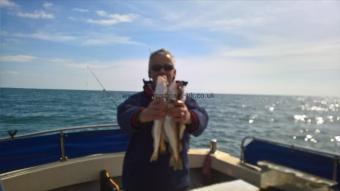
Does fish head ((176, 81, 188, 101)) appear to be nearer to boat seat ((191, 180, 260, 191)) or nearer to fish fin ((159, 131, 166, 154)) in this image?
fish fin ((159, 131, 166, 154))

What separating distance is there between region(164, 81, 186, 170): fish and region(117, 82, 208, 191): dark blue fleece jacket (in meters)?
0.14

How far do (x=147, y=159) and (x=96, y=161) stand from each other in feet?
9.64

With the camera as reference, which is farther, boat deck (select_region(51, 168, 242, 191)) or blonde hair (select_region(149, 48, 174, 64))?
boat deck (select_region(51, 168, 242, 191))

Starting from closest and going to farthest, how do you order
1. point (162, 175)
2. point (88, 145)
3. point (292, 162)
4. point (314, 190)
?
point (314, 190)
point (162, 175)
point (292, 162)
point (88, 145)

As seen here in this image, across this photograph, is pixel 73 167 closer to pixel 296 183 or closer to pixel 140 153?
pixel 140 153

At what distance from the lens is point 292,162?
436 centimetres

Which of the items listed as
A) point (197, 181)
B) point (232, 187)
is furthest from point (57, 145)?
point (232, 187)

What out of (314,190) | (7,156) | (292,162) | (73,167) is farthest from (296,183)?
(7,156)

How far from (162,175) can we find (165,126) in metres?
0.44

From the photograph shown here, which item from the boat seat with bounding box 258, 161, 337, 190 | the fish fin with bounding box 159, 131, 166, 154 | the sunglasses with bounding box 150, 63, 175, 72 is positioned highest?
the sunglasses with bounding box 150, 63, 175, 72

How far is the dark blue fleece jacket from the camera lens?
227 cm

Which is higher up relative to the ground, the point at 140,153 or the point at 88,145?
the point at 140,153

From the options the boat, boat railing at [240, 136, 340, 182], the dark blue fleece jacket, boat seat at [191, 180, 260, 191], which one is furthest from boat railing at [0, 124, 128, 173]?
boat seat at [191, 180, 260, 191]

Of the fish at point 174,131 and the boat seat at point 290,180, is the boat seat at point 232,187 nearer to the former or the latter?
the boat seat at point 290,180
